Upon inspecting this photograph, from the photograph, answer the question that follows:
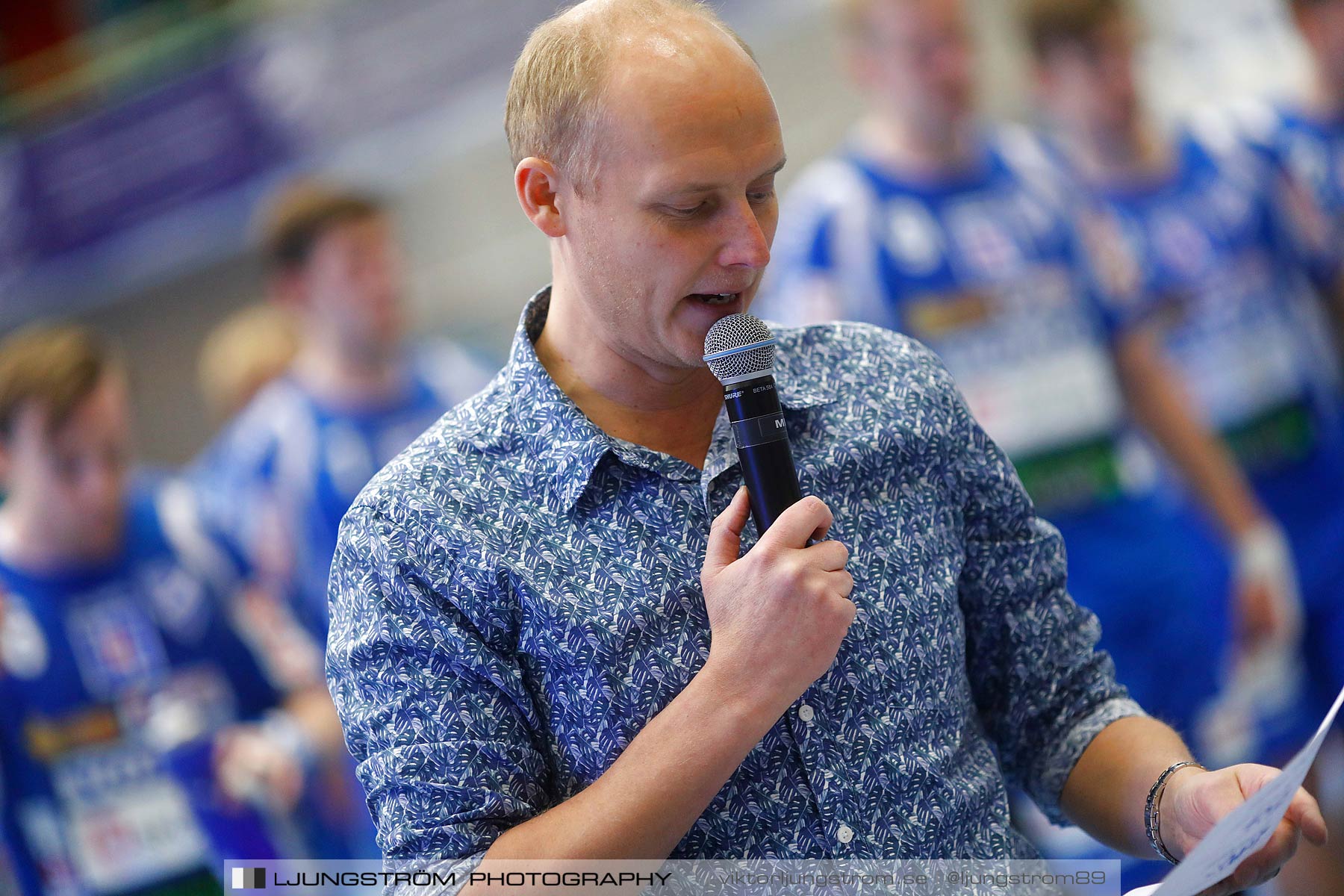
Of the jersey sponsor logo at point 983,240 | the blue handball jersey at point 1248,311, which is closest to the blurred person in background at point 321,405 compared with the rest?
the jersey sponsor logo at point 983,240

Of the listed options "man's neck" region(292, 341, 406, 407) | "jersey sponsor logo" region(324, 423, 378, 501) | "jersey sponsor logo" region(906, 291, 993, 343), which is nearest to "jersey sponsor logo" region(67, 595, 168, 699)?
"jersey sponsor logo" region(324, 423, 378, 501)

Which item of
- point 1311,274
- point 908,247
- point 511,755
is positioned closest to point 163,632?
point 908,247

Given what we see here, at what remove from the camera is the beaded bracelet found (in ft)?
4.01

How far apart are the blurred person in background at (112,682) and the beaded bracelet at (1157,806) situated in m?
2.89

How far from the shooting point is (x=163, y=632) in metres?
3.69

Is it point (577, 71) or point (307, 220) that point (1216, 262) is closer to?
point (307, 220)

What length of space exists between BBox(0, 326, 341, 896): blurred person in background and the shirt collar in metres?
2.67

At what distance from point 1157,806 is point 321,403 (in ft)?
12.1

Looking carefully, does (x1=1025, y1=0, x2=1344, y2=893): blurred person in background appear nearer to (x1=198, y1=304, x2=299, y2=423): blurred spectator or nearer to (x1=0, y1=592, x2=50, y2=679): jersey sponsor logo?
(x1=198, y1=304, x2=299, y2=423): blurred spectator

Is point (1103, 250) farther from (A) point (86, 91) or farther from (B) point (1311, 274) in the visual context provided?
(A) point (86, 91)

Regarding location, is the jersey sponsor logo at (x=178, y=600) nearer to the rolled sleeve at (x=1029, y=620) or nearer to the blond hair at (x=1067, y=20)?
the rolled sleeve at (x=1029, y=620)

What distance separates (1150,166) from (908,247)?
1059 mm

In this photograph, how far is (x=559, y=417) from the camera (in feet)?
4.14

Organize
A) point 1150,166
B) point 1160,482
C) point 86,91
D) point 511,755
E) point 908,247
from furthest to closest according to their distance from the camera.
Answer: point 86,91 → point 1150,166 → point 1160,482 → point 908,247 → point 511,755
